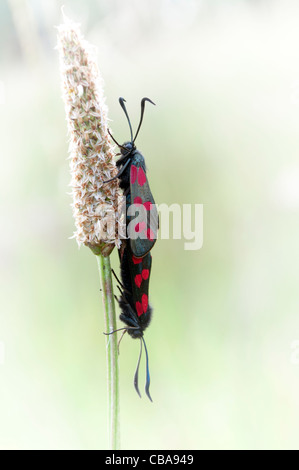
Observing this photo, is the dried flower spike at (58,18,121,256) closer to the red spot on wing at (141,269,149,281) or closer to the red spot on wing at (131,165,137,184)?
the red spot on wing at (131,165,137,184)

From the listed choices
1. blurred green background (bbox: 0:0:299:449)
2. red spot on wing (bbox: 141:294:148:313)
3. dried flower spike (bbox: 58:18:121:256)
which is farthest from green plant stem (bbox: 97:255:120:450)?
blurred green background (bbox: 0:0:299:449)

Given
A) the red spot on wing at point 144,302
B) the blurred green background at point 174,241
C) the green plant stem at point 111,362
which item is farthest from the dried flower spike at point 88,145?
the blurred green background at point 174,241

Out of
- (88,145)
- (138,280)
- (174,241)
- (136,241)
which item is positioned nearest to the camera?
(88,145)

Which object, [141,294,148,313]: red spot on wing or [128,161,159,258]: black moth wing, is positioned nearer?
[128,161,159,258]: black moth wing

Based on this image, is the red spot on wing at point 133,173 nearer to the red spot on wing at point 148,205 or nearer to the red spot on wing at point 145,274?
the red spot on wing at point 148,205

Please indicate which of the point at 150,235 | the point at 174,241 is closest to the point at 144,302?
the point at 150,235

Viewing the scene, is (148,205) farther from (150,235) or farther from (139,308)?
(139,308)

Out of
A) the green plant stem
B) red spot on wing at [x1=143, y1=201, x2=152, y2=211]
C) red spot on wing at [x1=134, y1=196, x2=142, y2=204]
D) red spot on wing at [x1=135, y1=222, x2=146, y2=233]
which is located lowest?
the green plant stem

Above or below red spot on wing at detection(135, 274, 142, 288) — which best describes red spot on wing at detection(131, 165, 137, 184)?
above
